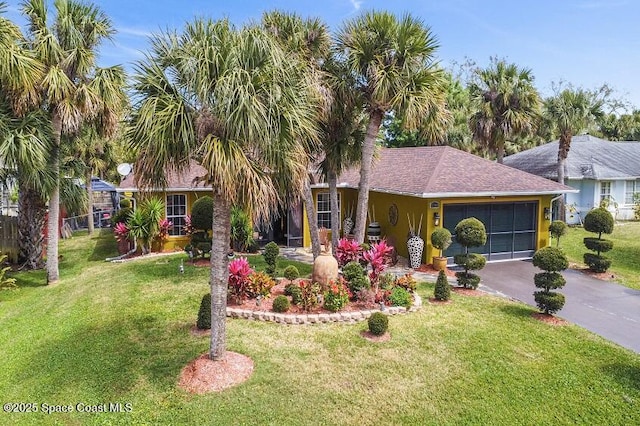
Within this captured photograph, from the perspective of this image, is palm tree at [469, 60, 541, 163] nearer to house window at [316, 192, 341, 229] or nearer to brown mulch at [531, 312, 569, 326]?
house window at [316, 192, 341, 229]

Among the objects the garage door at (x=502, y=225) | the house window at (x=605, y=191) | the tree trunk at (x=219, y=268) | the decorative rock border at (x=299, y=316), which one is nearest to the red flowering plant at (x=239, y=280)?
the decorative rock border at (x=299, y=316)

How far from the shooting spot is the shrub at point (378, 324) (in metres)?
8.38

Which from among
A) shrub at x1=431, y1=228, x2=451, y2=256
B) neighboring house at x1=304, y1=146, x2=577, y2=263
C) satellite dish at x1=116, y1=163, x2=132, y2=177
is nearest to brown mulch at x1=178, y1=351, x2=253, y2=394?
shrub at x1=431, y1=228, x2=451, y2=256

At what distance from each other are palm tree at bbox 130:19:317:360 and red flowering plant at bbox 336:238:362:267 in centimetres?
569

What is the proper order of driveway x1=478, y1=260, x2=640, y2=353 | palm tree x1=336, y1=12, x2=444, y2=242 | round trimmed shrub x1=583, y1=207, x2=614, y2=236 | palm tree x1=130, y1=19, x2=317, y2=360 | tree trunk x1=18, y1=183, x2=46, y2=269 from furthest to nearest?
tree trunk x1=18, y1=183, x2=46, y2=269 < round trimmed shrub x1=583, y1=207, x2=614, y2=236 < palm tree x1=336, y1=12, x2=444, y2=242 < driveway x1=478, y1=260, x2=640, y2=353 < palm tree x1=130, y1=19, x2=317, y2=360

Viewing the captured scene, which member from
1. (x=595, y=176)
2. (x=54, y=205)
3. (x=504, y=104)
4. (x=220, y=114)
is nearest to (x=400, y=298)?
(x=220, y=114)

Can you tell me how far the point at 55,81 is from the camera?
1185 centimetres

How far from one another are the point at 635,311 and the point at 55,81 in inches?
644

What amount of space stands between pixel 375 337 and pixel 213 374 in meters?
3.26

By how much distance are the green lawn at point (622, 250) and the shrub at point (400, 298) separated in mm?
7354

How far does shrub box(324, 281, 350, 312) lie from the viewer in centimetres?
945

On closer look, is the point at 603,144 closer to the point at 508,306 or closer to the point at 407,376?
the point at 508,306

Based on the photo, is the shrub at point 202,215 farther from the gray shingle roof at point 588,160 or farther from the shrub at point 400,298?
the gray shingle roof at point 588,160

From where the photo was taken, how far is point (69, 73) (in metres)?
12.6
